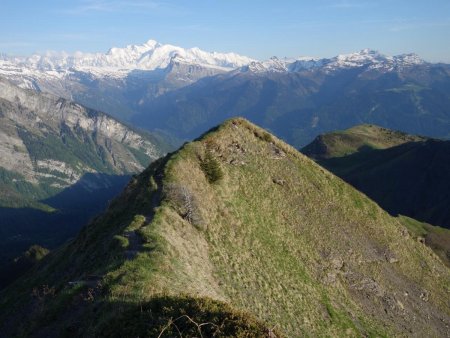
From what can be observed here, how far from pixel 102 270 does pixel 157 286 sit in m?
5.94

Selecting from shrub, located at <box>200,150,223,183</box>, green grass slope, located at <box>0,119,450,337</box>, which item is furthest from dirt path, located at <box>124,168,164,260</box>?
shrub, located at <box>200,150,223,183</box>

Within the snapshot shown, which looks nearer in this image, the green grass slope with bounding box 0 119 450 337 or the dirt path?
the green grass slope with bounding box 0 119 450 337

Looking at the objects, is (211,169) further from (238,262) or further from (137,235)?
(137,235)

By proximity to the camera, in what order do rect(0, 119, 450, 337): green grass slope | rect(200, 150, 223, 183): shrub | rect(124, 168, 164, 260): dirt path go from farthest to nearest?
rect(200, 150, 223, 183): shrub
rect(124, 168, 164, 260): dirt path
rect(0, 119, 450, 337): green grass slope

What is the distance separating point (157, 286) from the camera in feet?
81.6

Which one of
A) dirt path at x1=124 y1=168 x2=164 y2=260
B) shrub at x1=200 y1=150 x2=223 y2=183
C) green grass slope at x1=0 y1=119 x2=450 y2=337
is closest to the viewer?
green grass slope at x1=0 y1=119 x2=450 y2=337

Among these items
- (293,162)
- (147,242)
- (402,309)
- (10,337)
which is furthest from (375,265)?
(10,337)

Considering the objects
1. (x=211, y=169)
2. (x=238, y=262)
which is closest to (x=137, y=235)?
(x=238, y=262)

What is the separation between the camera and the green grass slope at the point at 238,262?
23547mm

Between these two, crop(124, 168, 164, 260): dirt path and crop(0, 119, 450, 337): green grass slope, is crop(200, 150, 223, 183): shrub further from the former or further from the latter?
crop(124, 168, 164, 260): dirt path

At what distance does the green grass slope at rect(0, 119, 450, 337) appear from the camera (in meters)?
23.5

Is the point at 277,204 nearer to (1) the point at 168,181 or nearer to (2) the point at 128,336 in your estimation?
(1) the point at 168,181

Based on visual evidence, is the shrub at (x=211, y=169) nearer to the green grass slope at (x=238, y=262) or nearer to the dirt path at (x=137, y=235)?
the green grass slope at (x=238, y=262)

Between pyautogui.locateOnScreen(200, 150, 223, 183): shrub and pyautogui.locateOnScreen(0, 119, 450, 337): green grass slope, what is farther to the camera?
pyautogui.locateOnScreen(200, 150, 223, 183): shrub
